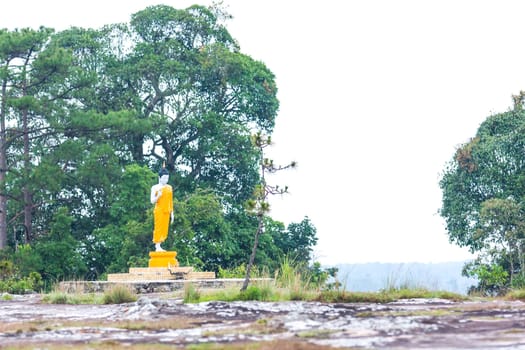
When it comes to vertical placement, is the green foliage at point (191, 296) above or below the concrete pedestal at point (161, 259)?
below

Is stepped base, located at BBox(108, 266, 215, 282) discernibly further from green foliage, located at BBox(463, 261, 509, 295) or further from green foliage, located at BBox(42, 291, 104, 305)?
green foliage, located at BBox(463, 261, 509, 295)

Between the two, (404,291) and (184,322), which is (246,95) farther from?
(184,322)

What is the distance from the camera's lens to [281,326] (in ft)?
36.1

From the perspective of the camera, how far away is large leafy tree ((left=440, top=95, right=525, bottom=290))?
31094 millimetres

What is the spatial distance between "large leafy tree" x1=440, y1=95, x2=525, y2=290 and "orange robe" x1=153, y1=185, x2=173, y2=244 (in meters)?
10.7

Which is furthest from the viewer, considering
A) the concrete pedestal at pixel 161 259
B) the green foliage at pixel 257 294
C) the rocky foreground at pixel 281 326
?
the concrete pedestal at pixel 161 259

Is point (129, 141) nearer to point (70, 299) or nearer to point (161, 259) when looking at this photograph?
point (161, 259)

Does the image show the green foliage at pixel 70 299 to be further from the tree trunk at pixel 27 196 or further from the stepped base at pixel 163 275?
the tree trunk at pixel 27 196

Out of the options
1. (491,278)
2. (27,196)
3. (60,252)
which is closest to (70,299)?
(60,252)

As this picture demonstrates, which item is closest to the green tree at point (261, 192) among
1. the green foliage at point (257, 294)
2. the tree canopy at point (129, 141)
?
the green foliage at point (257, 294)

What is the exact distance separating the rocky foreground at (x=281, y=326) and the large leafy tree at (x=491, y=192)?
56.4ft

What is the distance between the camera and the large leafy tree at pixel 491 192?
31094 millimetres

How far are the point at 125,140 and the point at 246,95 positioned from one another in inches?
217

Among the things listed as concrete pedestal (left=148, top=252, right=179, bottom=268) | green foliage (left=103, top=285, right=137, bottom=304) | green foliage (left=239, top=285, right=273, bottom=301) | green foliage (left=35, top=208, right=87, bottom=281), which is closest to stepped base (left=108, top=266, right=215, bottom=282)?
concrete pedestal (left=148, top=252, right=179, bottom=268)
